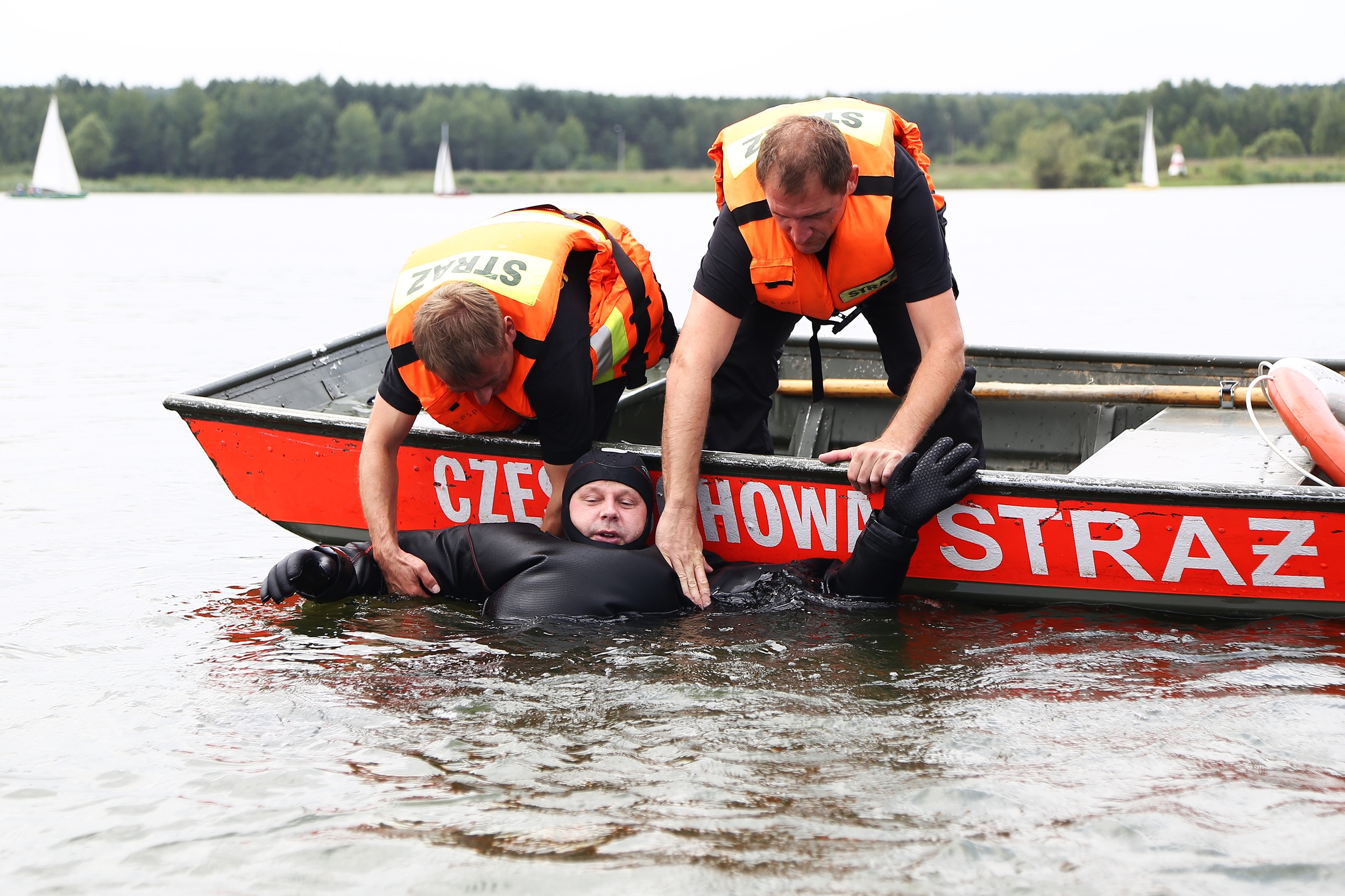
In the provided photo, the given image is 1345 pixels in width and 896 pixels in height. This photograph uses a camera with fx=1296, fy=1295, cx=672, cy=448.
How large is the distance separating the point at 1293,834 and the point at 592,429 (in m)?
2.64

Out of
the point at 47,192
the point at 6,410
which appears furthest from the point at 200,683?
the point at 47,192

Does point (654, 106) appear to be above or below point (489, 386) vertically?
above

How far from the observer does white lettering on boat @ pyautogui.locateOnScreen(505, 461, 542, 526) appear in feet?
17.3

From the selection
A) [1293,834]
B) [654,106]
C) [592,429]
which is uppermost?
[654,106]

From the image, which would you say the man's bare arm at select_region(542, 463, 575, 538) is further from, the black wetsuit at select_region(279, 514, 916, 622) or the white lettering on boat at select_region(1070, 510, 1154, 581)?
the white lettering on boat at select_region(1070, 510, 1154, 581)

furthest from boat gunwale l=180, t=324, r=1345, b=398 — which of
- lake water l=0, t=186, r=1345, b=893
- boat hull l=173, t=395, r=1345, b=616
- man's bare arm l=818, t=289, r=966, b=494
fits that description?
man's bare arm l=818, t=289, r=966, b=494

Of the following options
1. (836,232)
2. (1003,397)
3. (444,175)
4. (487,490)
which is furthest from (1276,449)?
(444,175)

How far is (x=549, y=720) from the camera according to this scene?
13.0ft

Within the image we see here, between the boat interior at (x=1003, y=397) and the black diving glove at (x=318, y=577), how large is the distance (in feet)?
3.09

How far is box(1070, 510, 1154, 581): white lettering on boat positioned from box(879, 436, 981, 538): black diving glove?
439 millimetres

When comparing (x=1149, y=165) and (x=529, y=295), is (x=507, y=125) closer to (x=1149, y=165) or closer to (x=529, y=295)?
(x=1149, y=165)

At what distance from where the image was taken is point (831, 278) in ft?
→ 15.1

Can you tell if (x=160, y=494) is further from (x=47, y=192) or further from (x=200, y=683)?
(x=47, y=192)

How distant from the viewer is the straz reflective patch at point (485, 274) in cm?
454
